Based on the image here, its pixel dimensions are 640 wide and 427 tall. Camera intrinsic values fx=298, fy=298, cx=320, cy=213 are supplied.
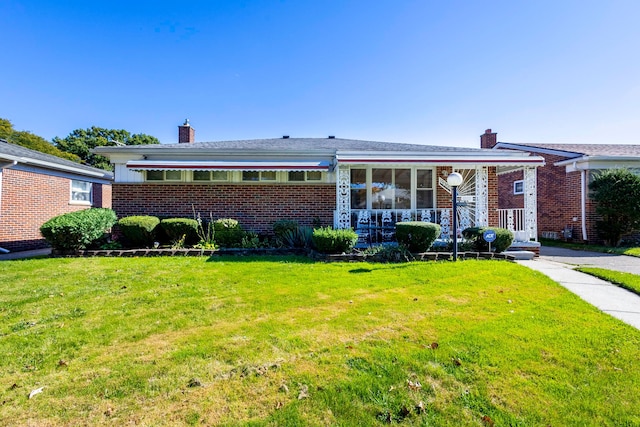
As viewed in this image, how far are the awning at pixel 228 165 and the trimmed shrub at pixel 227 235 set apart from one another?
216 cm

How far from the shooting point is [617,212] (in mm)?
13391

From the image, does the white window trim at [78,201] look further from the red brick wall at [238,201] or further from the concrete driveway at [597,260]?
the concrete driveway at [597,260]

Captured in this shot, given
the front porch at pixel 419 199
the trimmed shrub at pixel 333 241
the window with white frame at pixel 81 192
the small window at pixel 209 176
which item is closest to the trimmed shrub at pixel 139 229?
the small window at pixel 209 176

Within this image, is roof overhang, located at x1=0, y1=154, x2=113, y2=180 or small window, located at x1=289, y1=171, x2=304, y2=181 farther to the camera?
small window, located at x1=289, y1=171, x2=304, y2=181

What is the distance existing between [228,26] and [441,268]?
44.4ft

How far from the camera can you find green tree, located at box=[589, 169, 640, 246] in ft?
42.5

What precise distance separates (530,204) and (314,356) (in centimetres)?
1103

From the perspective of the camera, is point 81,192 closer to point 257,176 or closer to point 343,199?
point 257,176

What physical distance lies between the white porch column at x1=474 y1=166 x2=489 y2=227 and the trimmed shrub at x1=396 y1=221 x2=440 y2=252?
3.18m

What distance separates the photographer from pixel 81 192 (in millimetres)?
16438

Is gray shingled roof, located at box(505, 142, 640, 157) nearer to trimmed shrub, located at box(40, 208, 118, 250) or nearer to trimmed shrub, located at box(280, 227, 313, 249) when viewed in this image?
trimmed shrub, located at box(280, 227, 313, 249)

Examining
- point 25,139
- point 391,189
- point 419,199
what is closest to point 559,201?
point 419,199

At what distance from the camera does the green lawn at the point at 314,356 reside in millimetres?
2654

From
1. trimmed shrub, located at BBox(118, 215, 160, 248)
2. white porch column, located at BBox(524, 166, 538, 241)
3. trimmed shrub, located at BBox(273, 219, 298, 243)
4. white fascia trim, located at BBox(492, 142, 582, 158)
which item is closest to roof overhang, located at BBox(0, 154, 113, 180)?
trimmed shrub, located at BBox(118, 215, 160, 248)
